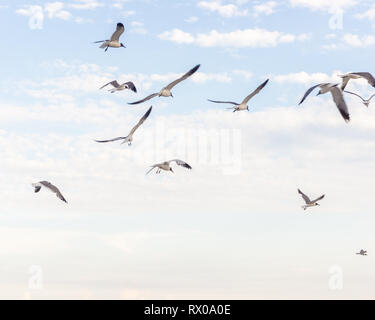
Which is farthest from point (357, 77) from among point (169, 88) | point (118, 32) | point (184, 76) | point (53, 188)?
point (53, 188)

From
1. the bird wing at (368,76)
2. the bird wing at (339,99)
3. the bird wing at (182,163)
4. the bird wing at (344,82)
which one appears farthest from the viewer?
the bird wing at (182,163)

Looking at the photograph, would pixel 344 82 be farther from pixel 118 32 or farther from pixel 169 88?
pixel 118 32

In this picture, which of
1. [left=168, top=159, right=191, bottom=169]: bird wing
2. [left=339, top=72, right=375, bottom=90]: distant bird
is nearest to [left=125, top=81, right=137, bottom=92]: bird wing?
[left=168, top=159, right=191, bottom=169]: bird wing

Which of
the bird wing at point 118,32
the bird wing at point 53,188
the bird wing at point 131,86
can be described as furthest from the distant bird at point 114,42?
the bird wing at point 53,188

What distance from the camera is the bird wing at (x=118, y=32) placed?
138 ft

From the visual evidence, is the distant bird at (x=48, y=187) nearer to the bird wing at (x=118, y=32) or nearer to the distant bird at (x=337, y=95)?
the bird wing at (x=118, y=32)

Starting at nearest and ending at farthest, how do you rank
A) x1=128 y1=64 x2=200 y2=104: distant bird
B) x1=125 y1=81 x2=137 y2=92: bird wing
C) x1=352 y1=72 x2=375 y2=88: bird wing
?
x1=352 y1=72 x2=375 y2=88: bird wing < x1=128 y1=64 x2=200 y2=104: distant bird < x1=125 y1=81 x2=137 y2=92: bird wing

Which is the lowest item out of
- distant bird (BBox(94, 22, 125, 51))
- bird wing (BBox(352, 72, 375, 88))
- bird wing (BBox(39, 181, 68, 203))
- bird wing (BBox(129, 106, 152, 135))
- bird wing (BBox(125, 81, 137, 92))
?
bird wing (BBox(39, 181, 68, 203))

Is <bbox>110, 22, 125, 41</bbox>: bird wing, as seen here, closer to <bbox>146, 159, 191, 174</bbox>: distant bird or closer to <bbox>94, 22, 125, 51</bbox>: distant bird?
<bbox>94, 22, 125, 51</bbox>: distant bird

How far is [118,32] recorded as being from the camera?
42594 millimetres

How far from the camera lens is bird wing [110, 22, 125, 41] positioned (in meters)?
42.2

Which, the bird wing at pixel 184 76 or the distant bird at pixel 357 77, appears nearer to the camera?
the distant bird at pixel 357 77

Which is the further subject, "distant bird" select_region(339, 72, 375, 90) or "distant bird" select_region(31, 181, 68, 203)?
"distant bird" select_region(31, 181, 68, 203)
